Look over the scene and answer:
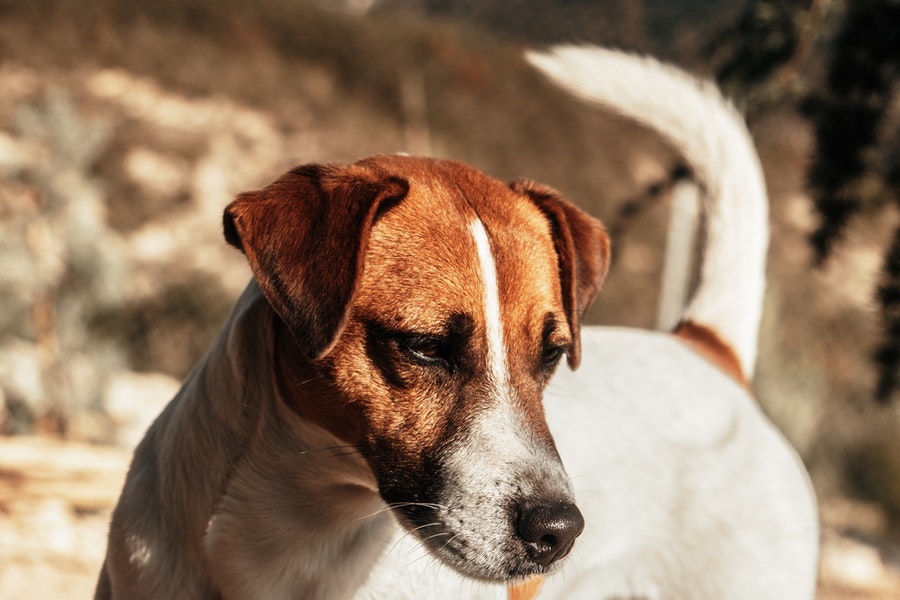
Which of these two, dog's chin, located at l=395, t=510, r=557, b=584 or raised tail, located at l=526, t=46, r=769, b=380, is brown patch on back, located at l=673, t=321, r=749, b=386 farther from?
dog's chin, located at l=395, t=510, r=557, b=584

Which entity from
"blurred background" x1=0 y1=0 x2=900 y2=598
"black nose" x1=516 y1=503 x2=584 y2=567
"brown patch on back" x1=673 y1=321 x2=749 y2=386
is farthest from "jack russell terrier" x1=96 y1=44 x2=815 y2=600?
"blurred background" x1=0 y1=0 x2=900 y2=598

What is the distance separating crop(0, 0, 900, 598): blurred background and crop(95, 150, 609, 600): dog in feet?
5.84

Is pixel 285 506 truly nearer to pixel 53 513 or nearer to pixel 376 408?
pixel 376 408

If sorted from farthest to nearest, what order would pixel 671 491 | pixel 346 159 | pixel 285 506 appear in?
1. pixel 346 159
2. pixel 671 491
3. pixel 285 506

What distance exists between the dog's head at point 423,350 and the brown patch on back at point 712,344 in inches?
46.4

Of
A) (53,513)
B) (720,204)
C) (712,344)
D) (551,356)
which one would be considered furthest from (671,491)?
(53,513)

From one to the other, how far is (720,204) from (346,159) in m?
4.87

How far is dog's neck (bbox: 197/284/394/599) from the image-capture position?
5.76ft

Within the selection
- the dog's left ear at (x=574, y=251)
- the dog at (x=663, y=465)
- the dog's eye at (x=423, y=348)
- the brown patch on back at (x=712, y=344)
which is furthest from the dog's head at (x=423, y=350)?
the brown patch on back at (x=712, y=344)

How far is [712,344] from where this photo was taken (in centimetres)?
287

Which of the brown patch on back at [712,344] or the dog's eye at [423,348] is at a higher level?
the dog's eye at [423,348]

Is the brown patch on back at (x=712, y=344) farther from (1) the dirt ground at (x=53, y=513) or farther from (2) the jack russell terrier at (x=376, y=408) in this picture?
(1) the dirt ground at (x=53, y=513)

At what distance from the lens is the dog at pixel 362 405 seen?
63.0 inches

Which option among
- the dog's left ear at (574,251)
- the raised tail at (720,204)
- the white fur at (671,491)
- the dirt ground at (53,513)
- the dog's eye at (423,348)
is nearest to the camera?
the dog's eye at (423,348)
